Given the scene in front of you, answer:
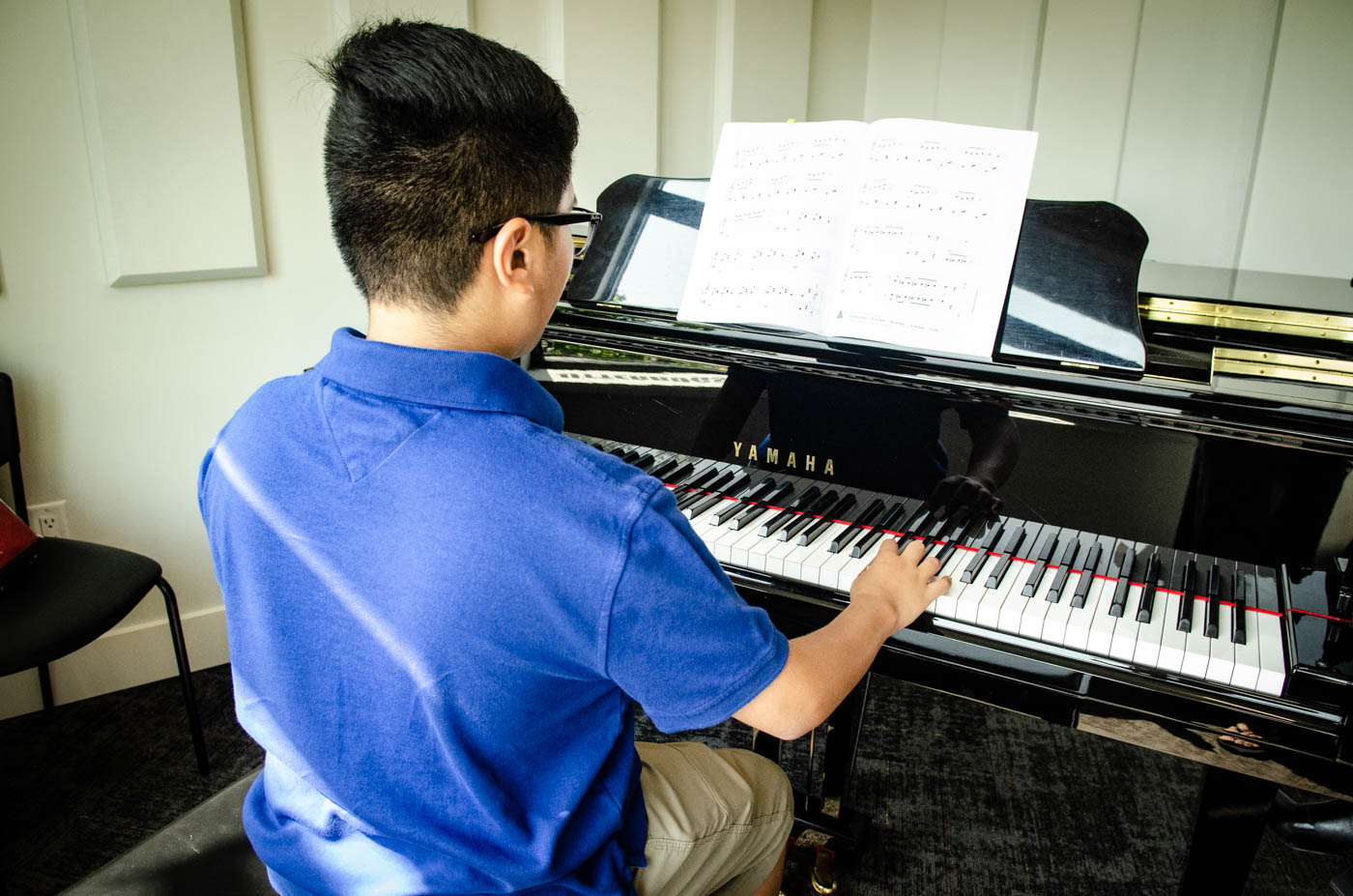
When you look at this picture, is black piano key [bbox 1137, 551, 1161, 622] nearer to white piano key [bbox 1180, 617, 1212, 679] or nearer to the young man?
white piano key [bbox 1180, 617, 1212, 679]

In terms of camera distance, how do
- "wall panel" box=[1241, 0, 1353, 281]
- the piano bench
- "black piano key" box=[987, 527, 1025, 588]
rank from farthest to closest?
"wall panel" box=[1241, 0, 1353, 281] → "black piano key" box=[987, 527, 1025, 588] → the piano bench

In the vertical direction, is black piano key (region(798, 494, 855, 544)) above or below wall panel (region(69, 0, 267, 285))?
below

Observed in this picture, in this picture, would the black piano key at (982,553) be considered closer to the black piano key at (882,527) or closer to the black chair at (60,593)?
the black piano key at (882,527)

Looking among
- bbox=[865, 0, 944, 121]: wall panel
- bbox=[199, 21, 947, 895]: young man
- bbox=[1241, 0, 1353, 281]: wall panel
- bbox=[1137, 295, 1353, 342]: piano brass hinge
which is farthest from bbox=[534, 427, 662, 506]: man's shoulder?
bbox=[865, 0, 944, 121]: wall panel

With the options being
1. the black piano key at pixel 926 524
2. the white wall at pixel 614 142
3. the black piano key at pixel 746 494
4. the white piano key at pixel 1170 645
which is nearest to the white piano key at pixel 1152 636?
the white piano key at pixel 1170 645

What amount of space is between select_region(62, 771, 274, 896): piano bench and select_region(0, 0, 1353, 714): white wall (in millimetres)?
1590

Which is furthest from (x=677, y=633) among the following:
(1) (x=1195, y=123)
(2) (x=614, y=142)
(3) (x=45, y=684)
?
(1) (x=1195, y=123)

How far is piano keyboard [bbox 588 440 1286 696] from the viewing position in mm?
1331

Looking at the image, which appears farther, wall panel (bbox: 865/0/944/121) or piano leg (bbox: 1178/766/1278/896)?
wall panel (bbox: 865/0/944/121)

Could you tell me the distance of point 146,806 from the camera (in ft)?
7.14

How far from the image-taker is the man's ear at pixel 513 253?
90cm

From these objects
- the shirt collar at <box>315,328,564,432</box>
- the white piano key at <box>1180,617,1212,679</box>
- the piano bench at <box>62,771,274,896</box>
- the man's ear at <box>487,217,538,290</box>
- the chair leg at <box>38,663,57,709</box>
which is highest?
the man's ear at <box>487,217,538,290</box>

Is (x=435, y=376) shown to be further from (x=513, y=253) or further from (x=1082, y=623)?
(x=1082, y=623)

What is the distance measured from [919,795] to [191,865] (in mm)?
1675
